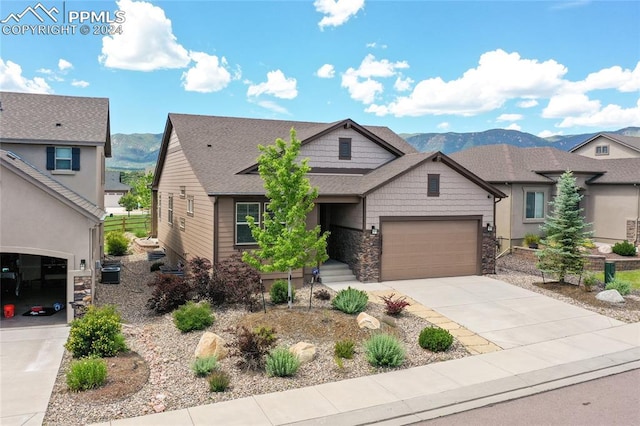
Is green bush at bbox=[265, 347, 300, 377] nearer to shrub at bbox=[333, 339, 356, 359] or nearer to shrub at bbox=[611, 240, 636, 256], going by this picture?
shrub at bbox=[333, 339, 356, 359]

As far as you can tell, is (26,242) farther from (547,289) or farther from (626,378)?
(547,289)

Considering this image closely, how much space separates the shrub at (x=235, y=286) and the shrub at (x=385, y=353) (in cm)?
449

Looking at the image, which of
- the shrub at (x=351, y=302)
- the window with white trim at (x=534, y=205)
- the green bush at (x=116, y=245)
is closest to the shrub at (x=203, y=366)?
the shrub at (x=351, y=302)

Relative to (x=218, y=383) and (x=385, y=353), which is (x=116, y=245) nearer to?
(x=218, y=383)

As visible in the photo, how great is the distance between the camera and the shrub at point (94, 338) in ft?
32.5

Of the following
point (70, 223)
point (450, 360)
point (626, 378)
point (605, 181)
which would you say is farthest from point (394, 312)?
point (605, 181)

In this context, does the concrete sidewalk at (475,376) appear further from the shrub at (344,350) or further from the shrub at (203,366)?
the shrub at (203,366)

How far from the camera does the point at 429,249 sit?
18797 millimetres

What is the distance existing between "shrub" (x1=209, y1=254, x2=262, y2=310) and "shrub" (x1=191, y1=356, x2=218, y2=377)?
396 cm

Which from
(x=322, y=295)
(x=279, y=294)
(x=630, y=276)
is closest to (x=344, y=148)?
(x=322, y=295)

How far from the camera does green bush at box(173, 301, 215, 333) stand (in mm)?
11648

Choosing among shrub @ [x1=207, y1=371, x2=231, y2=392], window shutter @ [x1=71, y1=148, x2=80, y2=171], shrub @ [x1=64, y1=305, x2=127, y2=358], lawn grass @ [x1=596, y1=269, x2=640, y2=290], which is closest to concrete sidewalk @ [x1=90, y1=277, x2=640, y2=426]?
shrub @ [x1=207, y1=371, x2=231, y2=392]

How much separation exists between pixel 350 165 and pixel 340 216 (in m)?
2.18

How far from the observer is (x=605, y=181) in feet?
86.2
